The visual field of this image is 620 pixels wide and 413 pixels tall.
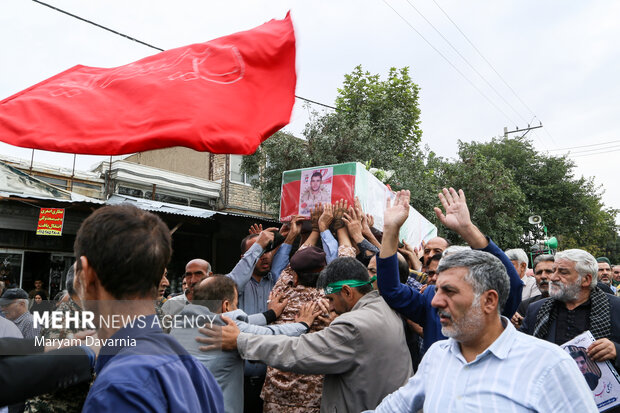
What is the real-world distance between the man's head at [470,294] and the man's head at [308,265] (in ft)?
4.74

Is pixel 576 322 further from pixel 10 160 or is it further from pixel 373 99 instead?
pixel 10 160

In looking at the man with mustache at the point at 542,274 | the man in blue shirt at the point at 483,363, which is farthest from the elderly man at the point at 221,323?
the man with mustache at the point at 542,274

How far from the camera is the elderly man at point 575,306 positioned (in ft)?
9.19

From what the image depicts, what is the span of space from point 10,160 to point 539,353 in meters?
17.3

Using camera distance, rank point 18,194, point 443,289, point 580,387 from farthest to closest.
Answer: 1. point 18,194
2. point 443,289
3. point 580,387

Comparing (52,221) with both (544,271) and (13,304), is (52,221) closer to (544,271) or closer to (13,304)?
(13,304)

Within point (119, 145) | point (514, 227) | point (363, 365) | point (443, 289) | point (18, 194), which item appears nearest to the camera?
point (443, 289)

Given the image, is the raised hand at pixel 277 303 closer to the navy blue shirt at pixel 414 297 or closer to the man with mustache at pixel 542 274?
the navy blue shirt at pixel 414 297

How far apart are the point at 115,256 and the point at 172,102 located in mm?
1731

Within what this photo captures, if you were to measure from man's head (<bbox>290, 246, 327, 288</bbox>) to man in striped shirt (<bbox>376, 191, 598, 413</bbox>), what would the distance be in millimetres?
1393

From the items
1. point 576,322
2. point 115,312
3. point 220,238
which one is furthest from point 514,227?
point 115,312

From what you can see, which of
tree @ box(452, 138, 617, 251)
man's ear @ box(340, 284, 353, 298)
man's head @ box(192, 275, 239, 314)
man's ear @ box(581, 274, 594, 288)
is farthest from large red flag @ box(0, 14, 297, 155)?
tree @ box(452, 138, 617, 251)

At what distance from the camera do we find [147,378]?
1094 millimetres

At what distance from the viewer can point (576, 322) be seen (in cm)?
296
